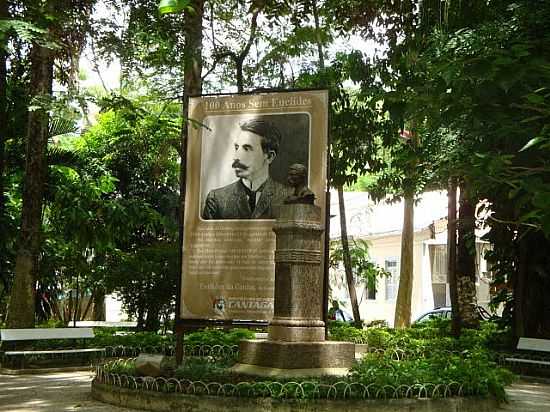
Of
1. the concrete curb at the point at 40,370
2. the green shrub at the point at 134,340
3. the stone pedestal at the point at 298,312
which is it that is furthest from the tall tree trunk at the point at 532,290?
the concrete curb at the point at 40,370

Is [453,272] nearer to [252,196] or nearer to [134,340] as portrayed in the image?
[134,340]

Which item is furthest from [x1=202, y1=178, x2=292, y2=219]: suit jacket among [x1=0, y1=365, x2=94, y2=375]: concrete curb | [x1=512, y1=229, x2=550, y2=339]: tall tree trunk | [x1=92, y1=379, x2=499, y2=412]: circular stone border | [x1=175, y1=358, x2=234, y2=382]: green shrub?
[x1=512, y1=229, x2=550, y2=339]: tall tree trunk

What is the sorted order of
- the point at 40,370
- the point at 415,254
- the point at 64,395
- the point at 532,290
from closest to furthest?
1. the point at 64,395
2. the point at 40,370
3. the point at 532,290
4. the point at 415,254

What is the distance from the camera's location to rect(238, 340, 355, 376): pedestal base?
8.93m

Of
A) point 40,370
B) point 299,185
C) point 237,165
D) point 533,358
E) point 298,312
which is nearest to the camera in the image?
point 298,312

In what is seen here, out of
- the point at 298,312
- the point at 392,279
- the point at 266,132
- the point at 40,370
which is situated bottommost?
the point at 40,370

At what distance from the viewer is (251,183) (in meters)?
10.5

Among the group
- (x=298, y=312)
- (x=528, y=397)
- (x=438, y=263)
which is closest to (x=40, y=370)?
(x=298, y=312)

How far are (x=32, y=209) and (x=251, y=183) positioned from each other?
5.58 meters

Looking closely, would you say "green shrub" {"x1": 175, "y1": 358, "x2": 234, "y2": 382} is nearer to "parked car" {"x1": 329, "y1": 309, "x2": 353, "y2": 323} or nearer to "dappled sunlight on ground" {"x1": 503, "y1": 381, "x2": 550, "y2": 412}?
"dappled sunlight on ground" {"x1": 503, "y1": 381, "x2": 550, "y2": 412}

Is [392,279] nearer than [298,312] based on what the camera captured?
No

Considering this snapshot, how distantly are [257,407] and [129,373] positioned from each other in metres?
2.35

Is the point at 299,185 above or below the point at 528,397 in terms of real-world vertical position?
above

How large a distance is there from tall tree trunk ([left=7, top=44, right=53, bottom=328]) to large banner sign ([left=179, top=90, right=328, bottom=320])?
14.2ft
